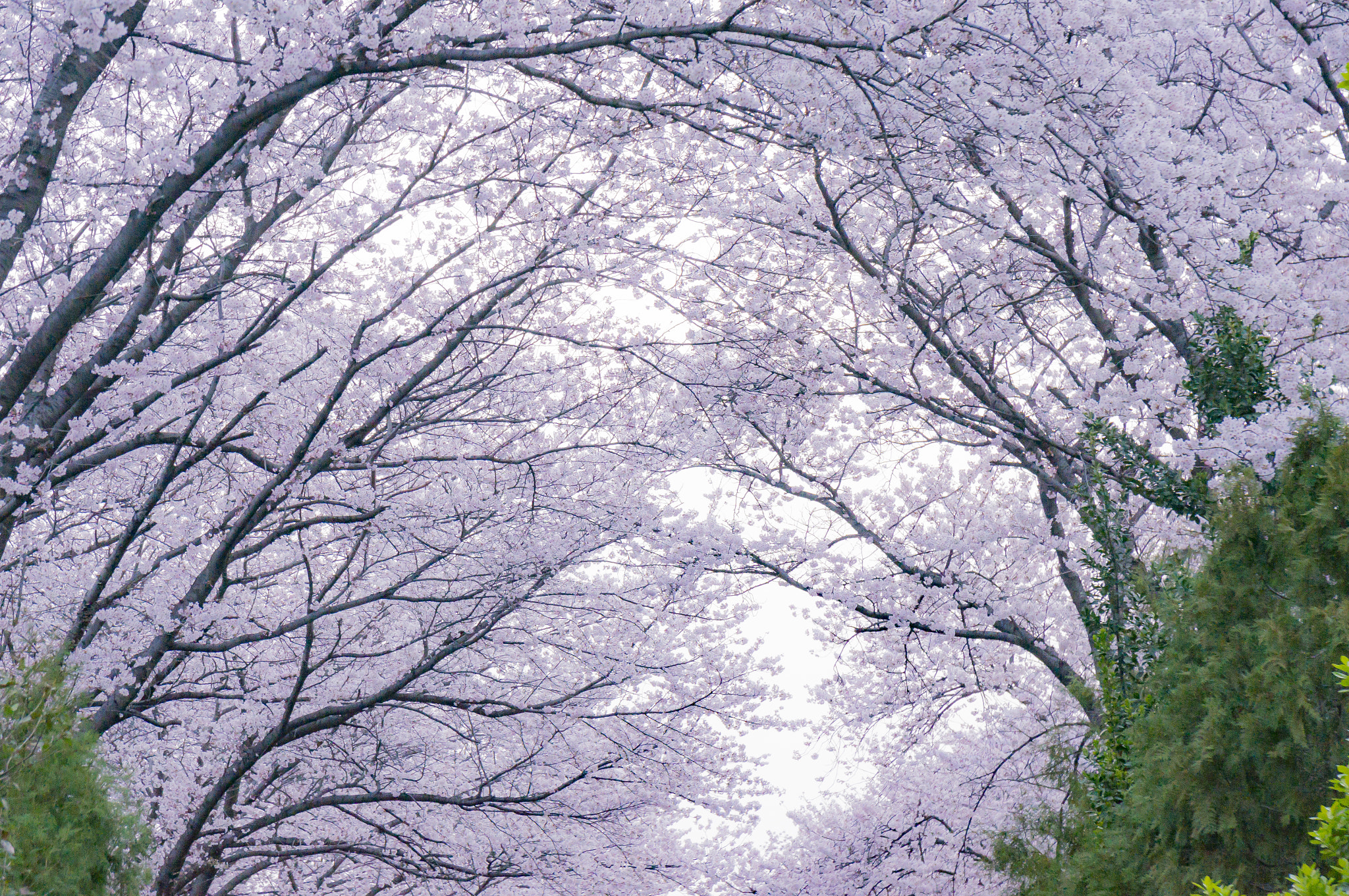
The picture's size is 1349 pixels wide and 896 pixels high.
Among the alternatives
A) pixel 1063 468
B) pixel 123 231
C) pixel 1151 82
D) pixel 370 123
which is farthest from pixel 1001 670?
pixel 123 231

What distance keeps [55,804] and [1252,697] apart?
4085mm

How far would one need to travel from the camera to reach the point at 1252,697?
3.90 metres

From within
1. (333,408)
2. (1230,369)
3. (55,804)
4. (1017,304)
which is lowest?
(55,804)

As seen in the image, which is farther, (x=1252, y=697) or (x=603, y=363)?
(x=603, y=363)

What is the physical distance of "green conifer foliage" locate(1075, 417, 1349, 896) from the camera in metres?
3.78

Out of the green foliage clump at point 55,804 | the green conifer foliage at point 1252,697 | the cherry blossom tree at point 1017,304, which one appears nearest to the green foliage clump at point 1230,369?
the cherry blossom tree at point 1017,304

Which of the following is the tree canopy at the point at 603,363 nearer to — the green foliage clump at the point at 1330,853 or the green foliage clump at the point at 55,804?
the green foliage clump at the point at 55,804

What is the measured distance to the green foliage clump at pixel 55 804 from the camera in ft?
10.6

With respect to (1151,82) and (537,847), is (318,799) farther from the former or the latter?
(1151,82)

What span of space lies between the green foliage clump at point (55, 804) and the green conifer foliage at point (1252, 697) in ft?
12.3

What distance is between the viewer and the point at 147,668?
596 centimetres

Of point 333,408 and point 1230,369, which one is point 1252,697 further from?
point 333,408

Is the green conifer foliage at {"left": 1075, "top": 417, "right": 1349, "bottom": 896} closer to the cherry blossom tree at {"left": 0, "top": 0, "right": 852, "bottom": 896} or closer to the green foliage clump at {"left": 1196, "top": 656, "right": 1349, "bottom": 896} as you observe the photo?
the green foliage clump at {"left": 1196, "top": 656, "right": 1349, "bottom": 896}

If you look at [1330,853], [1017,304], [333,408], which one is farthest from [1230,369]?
[333,408]
